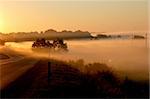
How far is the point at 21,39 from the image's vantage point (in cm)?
3109

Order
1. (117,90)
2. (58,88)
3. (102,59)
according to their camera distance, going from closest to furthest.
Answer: (58,88)
(117,90)
(102,59)

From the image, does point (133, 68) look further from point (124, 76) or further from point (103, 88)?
point (103, 88)

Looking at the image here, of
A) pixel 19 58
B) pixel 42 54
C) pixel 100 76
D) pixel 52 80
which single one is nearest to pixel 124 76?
pixel 100 76

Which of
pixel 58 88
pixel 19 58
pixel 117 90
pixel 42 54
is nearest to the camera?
pixel 58 88

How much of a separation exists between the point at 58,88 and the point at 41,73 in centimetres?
766

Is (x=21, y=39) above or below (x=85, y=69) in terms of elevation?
above

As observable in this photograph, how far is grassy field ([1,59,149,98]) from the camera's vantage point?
2273cm

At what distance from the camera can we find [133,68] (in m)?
31.9

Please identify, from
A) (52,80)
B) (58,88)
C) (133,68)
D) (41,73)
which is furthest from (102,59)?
(58,88)

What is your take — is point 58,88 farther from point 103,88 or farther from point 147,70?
point 147,70

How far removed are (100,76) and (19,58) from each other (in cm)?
1895

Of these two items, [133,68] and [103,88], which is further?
[133,68]

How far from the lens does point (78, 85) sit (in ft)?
81.2

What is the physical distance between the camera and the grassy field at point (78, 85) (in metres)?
22.7
